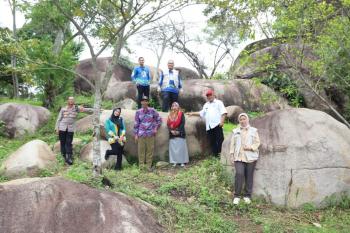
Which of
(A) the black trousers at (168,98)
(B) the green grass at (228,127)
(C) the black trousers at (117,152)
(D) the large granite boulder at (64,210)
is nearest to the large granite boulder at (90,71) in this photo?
(B) the green grass at (228,127)

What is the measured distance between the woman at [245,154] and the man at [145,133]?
2771mm

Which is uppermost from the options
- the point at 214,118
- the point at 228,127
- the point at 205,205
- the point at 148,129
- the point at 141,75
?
the point at 141,75

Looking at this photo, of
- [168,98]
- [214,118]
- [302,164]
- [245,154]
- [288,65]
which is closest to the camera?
[245,154]

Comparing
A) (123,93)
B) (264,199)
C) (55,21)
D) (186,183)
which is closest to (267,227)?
(264,199)

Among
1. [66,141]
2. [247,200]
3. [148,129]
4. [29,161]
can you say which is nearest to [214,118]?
[148,129]

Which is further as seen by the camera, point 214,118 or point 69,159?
point 69,159

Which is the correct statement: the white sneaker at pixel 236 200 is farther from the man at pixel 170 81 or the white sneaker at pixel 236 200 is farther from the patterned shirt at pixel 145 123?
the man at pixel 170 81

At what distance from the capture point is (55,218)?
674 cm

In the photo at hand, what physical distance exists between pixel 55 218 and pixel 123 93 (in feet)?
40.7

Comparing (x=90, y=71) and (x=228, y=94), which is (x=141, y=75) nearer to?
(x=228, y=94)

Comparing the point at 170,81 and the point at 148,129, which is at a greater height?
the point at 170,81

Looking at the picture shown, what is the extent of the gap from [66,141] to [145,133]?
1976mm

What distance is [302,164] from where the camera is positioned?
948cm

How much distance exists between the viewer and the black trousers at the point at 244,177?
9281 millimetres
